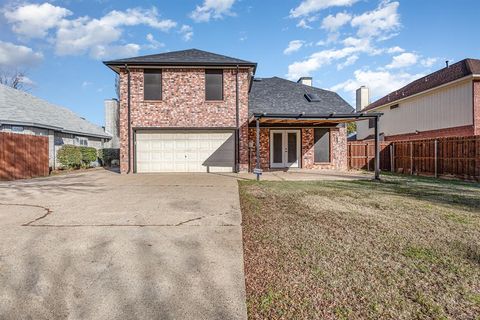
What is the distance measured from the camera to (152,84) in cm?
1330

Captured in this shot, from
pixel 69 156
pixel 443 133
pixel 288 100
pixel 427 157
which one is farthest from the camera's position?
pixel 69 156

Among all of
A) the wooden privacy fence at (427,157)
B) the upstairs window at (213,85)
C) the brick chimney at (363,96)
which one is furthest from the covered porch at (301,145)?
the brick chimney at (363,96)

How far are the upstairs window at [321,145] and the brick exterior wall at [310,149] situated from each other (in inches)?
7.1

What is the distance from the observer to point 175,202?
6.22m

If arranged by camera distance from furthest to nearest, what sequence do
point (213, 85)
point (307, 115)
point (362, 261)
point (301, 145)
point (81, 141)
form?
point (81, 141) → point (301, 145) → point (213, 85) → point (307, 115) → point (362, 261)

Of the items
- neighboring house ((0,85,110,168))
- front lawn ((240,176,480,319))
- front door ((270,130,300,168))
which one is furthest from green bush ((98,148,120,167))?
front lawn ((240,176,480,319))

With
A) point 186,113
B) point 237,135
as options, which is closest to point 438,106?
point 237,135

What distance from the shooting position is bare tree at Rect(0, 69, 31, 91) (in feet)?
103

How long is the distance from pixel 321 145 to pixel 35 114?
16964 mm

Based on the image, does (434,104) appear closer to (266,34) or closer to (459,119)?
(459,119)

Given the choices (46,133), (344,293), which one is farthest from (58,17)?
(344,293)

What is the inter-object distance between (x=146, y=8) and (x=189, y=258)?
1391 cm

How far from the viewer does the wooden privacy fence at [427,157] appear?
35.0ft

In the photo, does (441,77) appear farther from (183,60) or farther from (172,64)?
(172,64)
